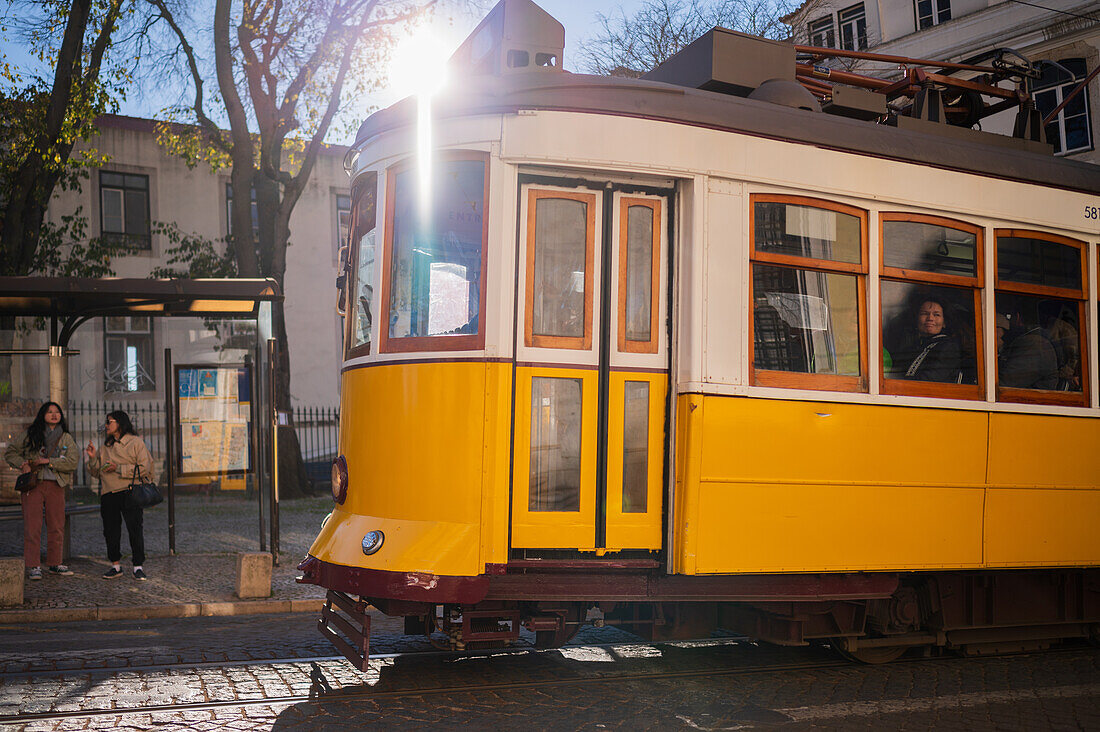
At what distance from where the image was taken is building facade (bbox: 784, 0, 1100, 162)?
22.2m

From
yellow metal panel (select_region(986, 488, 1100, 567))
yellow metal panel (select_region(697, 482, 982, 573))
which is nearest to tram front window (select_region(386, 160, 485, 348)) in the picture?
yellow metal panel (select_region(697, 482, 982, 573))

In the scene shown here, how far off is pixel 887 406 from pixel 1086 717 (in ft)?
6.39

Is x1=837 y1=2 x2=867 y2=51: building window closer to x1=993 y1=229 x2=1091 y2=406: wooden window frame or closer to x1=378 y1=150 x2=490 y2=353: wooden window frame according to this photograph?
x1=993 y1=229 x2=1091 y2=406: wooden window frame

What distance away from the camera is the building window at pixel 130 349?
23.1 m

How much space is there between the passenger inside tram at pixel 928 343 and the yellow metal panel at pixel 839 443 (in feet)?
0.80

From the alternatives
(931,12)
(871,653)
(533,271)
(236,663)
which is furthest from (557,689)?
(931,12)

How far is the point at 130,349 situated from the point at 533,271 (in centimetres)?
2075

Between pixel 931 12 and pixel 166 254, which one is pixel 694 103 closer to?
pixel 166 254

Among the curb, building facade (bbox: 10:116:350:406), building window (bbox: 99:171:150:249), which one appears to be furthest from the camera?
building window (bbox: 99:171:150:249)

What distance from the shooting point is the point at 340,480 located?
227 inches

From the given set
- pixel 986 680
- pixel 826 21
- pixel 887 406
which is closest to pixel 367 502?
pixel 887 406

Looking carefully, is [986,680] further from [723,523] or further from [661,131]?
[661,131]

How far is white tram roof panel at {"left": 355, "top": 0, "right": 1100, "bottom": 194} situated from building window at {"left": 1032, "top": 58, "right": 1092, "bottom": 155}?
1794 cm

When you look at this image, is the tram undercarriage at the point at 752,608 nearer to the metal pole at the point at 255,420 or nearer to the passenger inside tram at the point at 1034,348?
the passenger inside tram at the point at 1034,348
